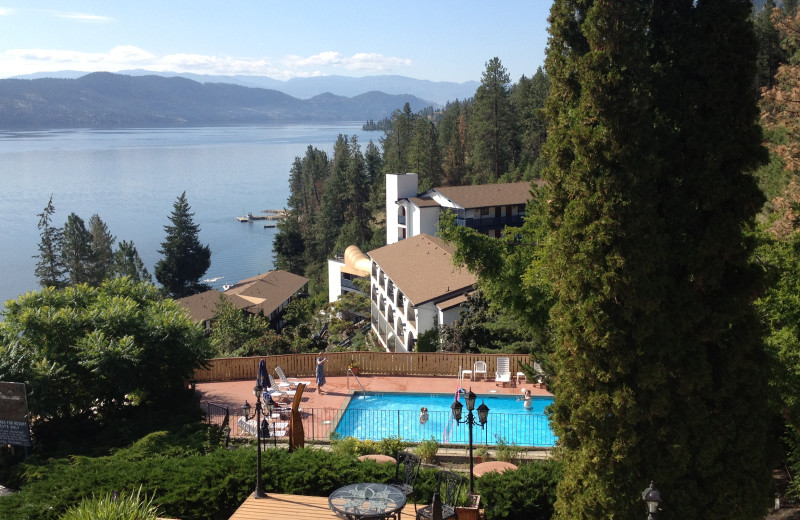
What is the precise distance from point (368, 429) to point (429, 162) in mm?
63726

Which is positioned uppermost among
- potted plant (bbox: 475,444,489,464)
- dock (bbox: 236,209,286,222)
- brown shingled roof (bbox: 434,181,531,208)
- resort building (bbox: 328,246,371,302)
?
brown shingled roof (bbox: 434,181,531,208)

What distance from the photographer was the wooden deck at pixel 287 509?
10.2 meters

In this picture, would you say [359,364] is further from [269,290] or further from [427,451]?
[269,290]

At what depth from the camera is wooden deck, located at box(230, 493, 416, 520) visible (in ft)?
33.4

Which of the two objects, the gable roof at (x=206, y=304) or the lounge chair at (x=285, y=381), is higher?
the lounge chair at (x=285, y=381)

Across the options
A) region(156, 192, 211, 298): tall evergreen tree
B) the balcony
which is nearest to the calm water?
region(156, 192, 211, 298): tall evergreen tree

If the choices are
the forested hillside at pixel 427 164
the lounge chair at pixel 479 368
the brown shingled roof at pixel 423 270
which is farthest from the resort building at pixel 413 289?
the forested hillside at pixel 427 164

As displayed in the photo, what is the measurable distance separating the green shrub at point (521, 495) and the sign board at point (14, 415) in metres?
10.4

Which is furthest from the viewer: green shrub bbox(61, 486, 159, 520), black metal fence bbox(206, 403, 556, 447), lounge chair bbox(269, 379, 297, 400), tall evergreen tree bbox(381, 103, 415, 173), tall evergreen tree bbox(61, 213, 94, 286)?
tall evergreen tree bbox(381, 103, 415, 173)

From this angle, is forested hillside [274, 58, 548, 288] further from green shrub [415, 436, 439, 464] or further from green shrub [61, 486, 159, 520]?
green shrub [61, 486, 159, 520]

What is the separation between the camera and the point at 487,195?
54812 millimetres

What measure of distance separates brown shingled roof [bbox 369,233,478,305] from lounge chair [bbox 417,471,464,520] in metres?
18.1

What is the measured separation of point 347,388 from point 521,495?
39.0 feet

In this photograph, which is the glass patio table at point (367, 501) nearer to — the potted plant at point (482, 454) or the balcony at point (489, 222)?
the potted plant at point (482, 454)
